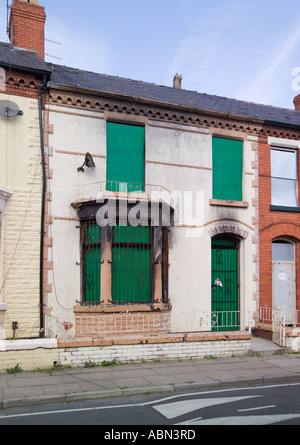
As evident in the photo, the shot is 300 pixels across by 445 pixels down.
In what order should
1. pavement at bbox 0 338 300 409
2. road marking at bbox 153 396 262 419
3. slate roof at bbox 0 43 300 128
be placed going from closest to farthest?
road marking at bbox 153 396 262 419 < pavement at bbox 0 338 300 409 < slate roof at bbox 0 43 300 128

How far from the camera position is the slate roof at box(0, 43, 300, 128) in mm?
12562

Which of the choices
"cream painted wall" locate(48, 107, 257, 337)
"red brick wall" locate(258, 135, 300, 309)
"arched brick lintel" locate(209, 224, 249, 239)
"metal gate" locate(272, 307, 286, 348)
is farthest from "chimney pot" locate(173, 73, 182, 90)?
"metal gate" locate(272, 307, 286, 348)

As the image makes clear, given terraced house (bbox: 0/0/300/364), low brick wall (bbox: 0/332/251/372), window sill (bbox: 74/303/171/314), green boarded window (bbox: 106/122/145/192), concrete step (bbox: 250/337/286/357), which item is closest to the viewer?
low brick wall (bbox: 0/332/251/372)

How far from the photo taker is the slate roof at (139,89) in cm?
1256

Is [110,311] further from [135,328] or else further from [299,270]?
[299,270]

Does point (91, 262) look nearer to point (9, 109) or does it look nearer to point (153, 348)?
point (153, 348)

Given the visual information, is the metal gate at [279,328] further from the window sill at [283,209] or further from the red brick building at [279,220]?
the window sill at [283,209]

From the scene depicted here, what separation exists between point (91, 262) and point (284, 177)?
7.62 m

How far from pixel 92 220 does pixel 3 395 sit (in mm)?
5631

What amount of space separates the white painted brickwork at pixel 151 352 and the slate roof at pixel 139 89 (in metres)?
7.24

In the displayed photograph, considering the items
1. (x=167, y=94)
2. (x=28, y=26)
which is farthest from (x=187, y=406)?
(x=28, y=26)

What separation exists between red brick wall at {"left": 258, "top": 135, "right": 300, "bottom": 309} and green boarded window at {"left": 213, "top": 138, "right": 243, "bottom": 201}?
79cm

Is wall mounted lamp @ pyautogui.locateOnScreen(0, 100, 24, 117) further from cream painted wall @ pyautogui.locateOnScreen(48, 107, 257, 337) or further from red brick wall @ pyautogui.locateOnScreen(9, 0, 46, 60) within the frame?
red brick wall @ pyautogui.locateOnScreen(9, 0, 46, 60)

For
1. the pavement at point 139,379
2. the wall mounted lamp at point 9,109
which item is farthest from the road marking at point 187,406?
the wall mounted lamp at point 9,109
